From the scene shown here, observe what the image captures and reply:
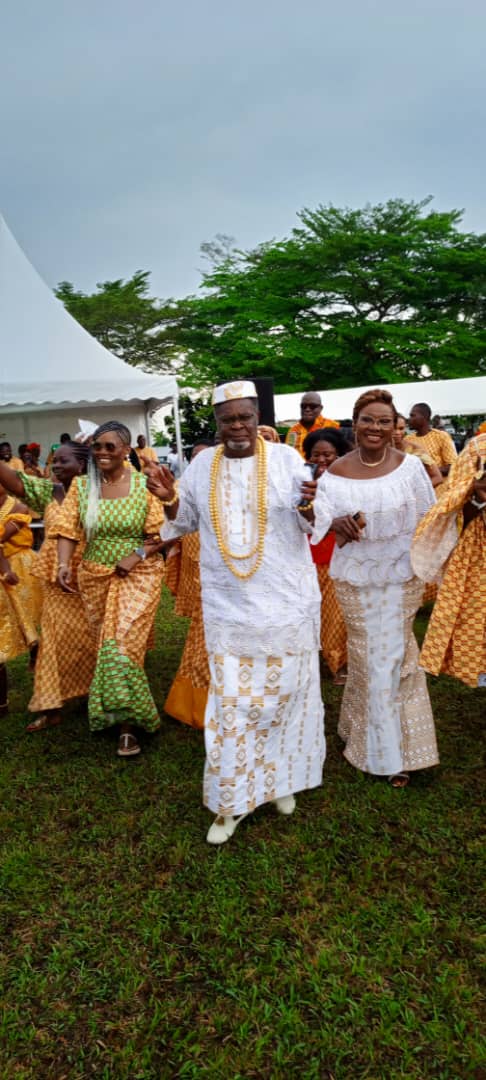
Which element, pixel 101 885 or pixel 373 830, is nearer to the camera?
pixel 101 885

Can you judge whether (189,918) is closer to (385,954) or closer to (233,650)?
(385,954)

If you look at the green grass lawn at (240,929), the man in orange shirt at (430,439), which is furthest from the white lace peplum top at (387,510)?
the man in orange shirt at (430,439)

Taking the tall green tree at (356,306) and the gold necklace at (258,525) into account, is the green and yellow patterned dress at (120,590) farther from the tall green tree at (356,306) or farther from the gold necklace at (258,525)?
the tall green tree at (356,306)

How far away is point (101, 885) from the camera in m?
3.18

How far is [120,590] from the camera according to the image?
4488mm

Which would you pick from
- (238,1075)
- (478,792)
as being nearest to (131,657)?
(478,792)

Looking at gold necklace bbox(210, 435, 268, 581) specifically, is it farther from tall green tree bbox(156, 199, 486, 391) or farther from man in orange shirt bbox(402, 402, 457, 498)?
tall green tree bbox(156, 199, 486, 391)

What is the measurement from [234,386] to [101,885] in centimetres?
226

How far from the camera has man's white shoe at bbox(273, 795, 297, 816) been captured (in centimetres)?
367

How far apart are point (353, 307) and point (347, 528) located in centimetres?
2394

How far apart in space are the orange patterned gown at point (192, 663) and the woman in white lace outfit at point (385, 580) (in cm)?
116

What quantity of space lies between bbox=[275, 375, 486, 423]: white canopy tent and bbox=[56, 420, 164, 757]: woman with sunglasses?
16.5 m

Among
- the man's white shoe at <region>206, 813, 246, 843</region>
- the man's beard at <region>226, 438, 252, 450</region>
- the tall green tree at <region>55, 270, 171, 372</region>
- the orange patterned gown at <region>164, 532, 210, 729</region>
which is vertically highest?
the tall green tree at <region>55, 270, 171, 372</region>

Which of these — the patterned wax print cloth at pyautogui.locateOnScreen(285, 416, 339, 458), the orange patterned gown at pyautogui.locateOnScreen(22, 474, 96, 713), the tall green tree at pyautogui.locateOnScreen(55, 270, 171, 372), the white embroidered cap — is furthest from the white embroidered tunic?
the tall green tree at pyautogui.locateOnScreen(55, 270, 171, 372)
